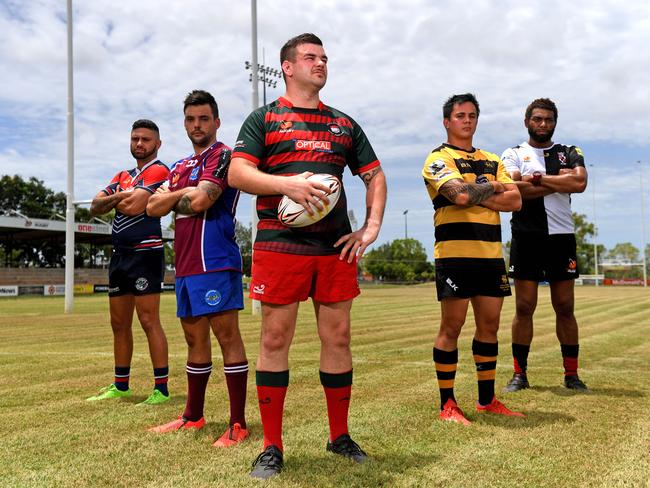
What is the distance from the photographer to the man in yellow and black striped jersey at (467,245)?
4.43 m

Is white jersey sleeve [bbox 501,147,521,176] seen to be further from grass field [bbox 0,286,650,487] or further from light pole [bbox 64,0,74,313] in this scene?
light pole [bbox 64,0,74,313]

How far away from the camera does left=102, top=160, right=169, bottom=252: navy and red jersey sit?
17.7 ft

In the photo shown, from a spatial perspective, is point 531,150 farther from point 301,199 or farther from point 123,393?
point 123,393

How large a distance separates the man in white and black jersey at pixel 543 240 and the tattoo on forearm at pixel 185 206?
3157mm

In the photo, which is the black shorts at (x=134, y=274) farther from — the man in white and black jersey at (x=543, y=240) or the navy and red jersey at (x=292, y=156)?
the man in white and black jersey at (x=543, y=240)

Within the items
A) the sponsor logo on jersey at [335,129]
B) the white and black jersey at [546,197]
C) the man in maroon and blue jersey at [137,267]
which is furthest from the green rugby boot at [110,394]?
the white and black jersey at [546,197]

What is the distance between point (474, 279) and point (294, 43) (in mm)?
2203

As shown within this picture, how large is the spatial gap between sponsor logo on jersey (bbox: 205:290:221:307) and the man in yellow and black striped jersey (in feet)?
5.59

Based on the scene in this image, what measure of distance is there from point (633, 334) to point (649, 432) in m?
8.20

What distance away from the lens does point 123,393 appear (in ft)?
18.0

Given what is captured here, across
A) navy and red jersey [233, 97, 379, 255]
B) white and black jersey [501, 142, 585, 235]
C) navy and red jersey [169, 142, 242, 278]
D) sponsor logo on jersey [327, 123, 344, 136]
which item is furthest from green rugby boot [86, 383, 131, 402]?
white and black jersey [501, 142, 585, 235]

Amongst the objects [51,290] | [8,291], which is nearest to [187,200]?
[8,291]

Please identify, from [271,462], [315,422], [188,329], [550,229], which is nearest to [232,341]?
[188,329]

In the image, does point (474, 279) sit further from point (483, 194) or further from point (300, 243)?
point (300, 243)
